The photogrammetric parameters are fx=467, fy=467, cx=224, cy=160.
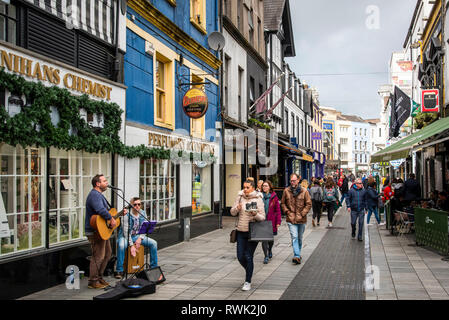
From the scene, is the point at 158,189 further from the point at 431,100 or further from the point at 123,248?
the point at 431,100

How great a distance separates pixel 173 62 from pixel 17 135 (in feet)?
22.6

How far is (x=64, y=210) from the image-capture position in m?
8.23

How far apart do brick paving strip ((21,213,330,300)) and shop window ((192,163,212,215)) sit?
5.99 feet

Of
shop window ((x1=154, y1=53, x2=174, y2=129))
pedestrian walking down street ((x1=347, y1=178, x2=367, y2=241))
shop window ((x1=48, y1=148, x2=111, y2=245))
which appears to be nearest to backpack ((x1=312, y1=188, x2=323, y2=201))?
pedestrian walking down street ((x1=347, y1=178, x2=367, y2=241))

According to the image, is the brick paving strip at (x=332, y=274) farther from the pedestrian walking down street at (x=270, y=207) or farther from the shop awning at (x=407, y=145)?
the shop awning at (x=407, y=145)

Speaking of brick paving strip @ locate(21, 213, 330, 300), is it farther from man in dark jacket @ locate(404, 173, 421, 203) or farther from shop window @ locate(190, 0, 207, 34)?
shop window @ locate(190, 0, 207, 34)

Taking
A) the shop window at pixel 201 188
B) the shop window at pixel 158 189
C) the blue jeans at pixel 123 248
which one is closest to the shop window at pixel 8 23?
the blue jeans at pixel 123 248

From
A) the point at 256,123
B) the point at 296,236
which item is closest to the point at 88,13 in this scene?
the point at 296,236

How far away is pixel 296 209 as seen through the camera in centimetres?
994

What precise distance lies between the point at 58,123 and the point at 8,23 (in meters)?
1.68

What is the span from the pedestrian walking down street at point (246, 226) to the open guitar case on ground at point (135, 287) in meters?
1.44

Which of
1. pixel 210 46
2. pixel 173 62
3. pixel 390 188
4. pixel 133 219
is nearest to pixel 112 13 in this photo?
pixel 173 62

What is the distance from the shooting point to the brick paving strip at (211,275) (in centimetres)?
710
